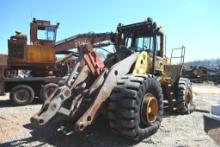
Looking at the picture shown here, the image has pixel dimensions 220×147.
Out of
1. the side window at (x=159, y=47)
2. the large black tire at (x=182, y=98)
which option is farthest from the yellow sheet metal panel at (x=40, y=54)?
the large black tire at (x=182, y=98)

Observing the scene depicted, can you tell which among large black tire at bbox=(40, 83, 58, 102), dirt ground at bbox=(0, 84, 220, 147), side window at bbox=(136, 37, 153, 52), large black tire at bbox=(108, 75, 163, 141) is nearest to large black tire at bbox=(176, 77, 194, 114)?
dirt ground at bbox=(0, 84, 220, 147)

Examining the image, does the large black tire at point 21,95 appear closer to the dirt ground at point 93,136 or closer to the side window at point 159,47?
the dirt ground at point 93,136

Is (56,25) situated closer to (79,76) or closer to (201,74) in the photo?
(79,76)

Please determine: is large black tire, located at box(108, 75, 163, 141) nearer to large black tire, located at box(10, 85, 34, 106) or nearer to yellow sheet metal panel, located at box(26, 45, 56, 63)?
large black tire, located at box(10, 85, 34, 106)

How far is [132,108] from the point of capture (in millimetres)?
6480

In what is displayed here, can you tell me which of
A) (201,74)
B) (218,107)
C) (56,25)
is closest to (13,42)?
(56,25)

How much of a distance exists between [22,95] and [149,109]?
723 cm

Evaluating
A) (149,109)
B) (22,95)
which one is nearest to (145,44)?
(149,109)

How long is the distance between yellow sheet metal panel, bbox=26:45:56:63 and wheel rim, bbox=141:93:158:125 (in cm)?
785

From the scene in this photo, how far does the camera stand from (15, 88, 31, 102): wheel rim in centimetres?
1305

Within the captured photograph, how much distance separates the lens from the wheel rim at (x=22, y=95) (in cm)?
1305

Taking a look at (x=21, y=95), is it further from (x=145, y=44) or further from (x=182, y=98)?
(x=182, y=98)

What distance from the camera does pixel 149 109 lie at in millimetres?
7391

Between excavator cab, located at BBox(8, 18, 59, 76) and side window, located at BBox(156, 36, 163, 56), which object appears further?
excavator cab, located at BBox(8, 18, 59, 76)
